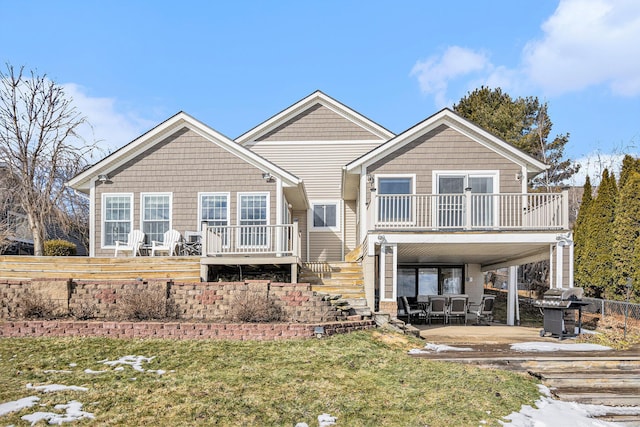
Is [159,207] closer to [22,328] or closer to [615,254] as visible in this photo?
[22,328]

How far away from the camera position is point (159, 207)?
50.0 feet

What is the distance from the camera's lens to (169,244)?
578 inches

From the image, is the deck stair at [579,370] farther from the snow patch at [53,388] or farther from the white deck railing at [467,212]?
the snow patch at [53,388]

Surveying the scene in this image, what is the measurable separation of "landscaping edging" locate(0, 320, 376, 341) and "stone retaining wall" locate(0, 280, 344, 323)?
61 cm

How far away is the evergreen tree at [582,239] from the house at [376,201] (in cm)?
305

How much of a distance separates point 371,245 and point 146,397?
705 centimetres

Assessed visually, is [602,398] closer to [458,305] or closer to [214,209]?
[458,305]


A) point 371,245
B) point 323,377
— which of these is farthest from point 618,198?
point 323,377

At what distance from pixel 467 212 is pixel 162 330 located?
7.53 metres

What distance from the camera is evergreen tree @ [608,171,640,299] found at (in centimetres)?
1532

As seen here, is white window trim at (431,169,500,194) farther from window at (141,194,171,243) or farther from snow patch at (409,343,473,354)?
window at (141,194,171,243)

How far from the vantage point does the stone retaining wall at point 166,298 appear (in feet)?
34.2

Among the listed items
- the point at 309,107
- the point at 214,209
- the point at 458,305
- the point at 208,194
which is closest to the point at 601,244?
the point at 458,305

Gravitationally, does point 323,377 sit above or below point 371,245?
below
